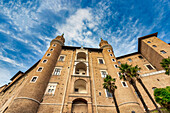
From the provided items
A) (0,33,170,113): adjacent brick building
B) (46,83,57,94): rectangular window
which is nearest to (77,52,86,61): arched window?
(0,33,170,113): adjacent brick building

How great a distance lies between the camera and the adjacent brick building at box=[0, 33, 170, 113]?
15296 millimetres

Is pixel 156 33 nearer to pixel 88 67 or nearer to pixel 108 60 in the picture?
pixel 108 60

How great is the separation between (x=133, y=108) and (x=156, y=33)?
1128 inches

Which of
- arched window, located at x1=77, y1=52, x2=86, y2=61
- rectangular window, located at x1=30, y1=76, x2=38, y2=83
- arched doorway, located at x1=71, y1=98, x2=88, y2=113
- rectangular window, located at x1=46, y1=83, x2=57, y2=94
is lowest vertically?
arched doorway, located at x1=71, y1=98, x2=88, y2=113

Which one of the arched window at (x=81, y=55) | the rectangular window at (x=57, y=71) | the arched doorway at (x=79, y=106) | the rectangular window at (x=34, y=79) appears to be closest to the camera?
the arched doorway at (x=79, y=106)

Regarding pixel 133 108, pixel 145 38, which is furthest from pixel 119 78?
pixel 145 38

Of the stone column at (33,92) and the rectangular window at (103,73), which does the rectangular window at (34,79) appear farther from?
the rectangular window at (103,73)

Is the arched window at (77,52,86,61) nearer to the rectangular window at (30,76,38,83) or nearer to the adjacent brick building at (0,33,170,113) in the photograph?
the adjacent brick building at (0,33,170,113)

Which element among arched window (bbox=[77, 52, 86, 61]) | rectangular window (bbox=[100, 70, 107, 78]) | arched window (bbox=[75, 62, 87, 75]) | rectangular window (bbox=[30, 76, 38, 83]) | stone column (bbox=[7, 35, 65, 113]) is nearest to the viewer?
stone column (bbox=[7, 35, 65, 113])

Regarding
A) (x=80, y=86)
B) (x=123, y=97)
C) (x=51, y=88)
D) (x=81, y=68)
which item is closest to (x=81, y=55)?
(x=81, y=68)

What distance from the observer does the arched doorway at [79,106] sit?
53.5 ft

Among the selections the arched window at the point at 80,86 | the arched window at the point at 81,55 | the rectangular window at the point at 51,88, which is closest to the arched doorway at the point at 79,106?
the arched window at the point at 80,86

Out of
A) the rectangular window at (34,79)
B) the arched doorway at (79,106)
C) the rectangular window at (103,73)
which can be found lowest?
the arched doorway at (79,106)

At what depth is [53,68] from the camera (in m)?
22.4
